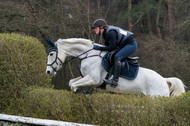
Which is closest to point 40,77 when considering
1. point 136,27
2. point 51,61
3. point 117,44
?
point 51,61

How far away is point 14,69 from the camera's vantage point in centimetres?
561

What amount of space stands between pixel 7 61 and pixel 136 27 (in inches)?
587

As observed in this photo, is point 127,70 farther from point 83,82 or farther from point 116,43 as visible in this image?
point 83,82

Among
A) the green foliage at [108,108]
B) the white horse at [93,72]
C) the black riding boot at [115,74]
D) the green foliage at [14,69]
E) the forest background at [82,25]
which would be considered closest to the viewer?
the green foliage at [108,108]

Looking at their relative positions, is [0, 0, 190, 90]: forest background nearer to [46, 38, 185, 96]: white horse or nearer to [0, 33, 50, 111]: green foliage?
[0, 33, 50, 111]: green foliage

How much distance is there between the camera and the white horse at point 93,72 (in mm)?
4832

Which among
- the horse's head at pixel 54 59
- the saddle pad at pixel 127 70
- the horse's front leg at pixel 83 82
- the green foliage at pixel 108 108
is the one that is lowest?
the green foliage at pixel 108 108

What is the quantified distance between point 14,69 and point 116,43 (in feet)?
8.32

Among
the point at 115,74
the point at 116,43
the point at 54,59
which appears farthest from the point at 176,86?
the point at 54,59

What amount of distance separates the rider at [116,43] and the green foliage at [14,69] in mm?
1822

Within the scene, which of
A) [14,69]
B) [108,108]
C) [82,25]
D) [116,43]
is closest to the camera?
[108,108]

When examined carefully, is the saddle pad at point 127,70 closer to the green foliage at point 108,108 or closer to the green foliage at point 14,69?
the green foliage at point 108,108

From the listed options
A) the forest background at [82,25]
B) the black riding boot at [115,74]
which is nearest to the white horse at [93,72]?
the black riding boot at [115,74]

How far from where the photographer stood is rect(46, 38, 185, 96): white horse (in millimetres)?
4832
